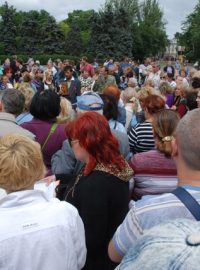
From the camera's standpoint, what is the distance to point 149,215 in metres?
1.99

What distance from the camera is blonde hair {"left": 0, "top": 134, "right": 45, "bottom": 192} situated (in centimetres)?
235

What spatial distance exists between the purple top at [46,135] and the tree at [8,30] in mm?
48783

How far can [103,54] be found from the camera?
177 ft

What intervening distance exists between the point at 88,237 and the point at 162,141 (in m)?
1.07

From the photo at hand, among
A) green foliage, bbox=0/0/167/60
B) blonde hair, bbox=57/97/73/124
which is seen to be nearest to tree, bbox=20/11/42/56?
green foliage, bbox=0/0/167/60

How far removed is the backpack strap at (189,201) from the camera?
187 centimetres

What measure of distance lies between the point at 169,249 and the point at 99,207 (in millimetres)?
2020

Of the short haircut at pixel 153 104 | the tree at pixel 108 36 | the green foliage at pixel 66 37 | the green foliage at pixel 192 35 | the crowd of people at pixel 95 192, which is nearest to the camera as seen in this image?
the crowd of people at pixel 95 192

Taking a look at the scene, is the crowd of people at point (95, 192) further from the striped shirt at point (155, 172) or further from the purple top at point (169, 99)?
the purple top at point (169, 99)

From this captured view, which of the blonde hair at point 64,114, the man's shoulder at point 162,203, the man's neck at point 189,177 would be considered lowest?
the blonde hair at point 64,114

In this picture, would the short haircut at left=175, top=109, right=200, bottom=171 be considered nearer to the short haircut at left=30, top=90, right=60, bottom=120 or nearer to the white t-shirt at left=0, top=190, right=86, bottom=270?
the white t-shirt at left=0, top=190, right=86, bottom=270

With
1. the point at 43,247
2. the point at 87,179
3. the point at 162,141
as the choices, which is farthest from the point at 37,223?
the point at 162,141

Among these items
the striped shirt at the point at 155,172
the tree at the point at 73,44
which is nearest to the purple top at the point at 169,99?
the striped shirt at the point at 155,172

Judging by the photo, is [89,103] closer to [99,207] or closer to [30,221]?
[99,207]
